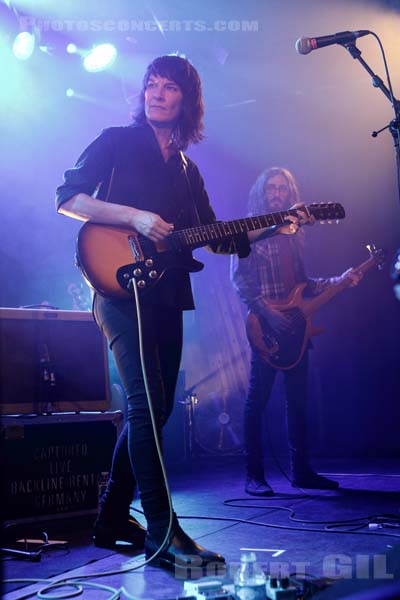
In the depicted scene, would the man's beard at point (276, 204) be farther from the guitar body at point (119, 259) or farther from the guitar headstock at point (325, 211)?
the guitar body at point (119, 259)

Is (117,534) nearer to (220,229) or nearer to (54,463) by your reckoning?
(54,463)

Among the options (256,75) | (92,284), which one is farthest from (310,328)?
(256,75)

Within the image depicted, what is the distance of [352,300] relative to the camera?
645 cm

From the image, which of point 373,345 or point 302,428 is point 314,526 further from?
point 373,345

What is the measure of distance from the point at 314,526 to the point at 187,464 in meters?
3.29

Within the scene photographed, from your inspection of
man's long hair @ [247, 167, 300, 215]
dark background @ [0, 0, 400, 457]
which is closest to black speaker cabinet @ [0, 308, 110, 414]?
man's long hair @ [247, 167, 300, 215]

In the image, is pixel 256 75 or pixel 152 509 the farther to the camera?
pixel 256 75

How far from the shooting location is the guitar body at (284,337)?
413 cm

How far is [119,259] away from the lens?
2449 millimetres

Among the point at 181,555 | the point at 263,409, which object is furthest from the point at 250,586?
the point at 263,409

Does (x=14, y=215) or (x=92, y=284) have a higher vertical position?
(x=14, y=215)

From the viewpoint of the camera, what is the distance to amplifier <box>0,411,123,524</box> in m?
3.13

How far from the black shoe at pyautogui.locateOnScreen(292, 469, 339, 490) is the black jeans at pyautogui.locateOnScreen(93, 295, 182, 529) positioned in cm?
175

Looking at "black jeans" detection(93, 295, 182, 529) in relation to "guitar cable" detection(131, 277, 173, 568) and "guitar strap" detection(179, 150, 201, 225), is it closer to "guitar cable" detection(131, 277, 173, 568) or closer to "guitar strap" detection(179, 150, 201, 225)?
"guitar cable" detection(131, 277, 173, 568)
